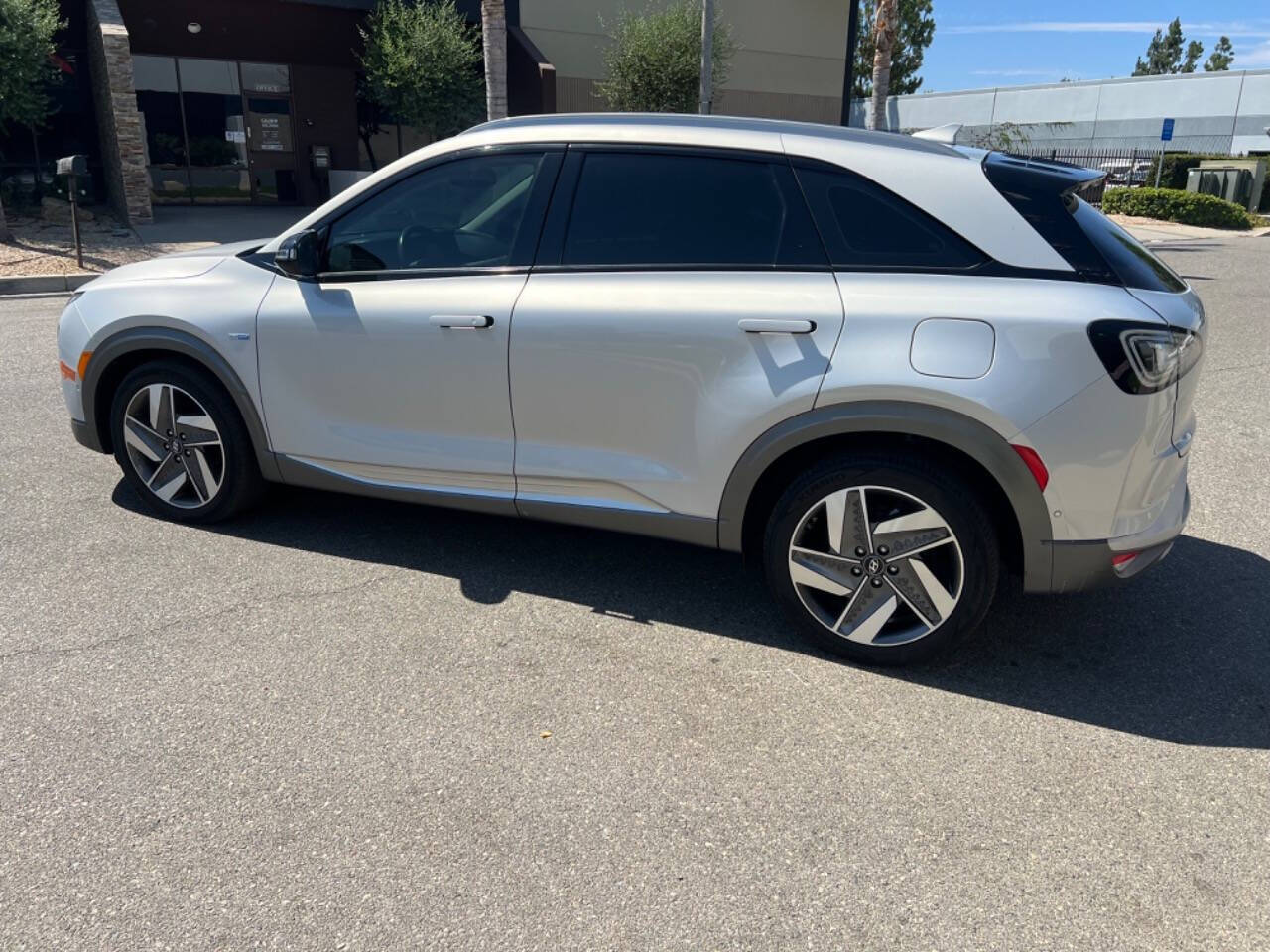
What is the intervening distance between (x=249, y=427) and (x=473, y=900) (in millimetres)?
2579

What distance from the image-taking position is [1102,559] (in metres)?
3.16

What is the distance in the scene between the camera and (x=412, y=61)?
19234 millimetres

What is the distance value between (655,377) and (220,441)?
2081 mm

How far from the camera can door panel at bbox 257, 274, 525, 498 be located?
3.72 meters

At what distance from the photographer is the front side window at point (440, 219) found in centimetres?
380

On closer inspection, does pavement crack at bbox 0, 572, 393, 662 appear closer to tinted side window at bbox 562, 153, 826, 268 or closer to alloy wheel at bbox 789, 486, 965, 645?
tinted side window at bbox 562, 153, 826, 268

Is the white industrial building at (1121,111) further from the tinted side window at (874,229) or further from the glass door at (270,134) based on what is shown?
the tinted side window at (874,229)

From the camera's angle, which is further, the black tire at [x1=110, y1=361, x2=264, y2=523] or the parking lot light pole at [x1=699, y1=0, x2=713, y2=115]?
the parking lot light pole at [x1=699, y1=0, x2=713, y2=115]

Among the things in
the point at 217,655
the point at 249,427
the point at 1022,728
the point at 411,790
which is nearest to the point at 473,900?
the point at 411,790

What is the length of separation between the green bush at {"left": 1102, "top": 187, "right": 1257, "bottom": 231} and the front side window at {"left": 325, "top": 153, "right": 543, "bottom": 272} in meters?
25.0

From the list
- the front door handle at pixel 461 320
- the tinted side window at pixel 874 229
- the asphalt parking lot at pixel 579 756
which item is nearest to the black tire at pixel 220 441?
the asphalt parking lot at pixel 579 756

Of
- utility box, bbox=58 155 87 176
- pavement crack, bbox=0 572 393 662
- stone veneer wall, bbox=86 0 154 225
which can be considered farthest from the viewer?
stone veneer wall, bbox=86 0 154 225

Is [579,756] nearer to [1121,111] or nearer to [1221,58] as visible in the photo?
[1121,111]

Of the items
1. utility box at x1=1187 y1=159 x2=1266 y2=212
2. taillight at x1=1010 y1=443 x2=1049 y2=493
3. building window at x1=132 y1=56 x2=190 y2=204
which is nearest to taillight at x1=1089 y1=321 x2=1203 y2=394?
taillight at x1=1010 y1=443 x2=1049 y2=493
